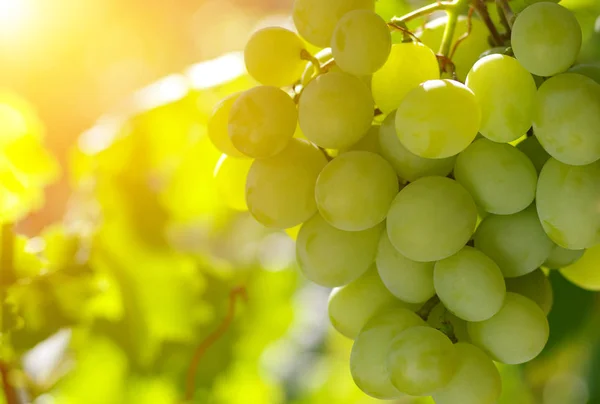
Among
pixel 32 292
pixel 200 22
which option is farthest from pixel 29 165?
pixel 200 22

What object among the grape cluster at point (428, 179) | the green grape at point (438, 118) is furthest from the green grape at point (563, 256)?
the green grape at point (438, 118)

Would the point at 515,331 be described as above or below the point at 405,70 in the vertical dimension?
below

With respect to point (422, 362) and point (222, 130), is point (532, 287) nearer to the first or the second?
point (422, 362)

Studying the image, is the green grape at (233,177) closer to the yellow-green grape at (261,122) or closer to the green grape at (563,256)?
the yellow-green grape at (261,122)

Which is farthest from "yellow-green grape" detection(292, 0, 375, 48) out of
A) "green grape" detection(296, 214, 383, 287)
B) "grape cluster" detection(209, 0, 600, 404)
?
"green grape" detection(296, 214, 383, 287)

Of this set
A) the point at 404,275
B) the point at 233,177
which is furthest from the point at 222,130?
the point at 404,275

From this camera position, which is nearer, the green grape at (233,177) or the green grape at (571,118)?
the green grape at (571,118)

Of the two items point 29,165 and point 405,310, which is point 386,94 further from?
point 29,165
